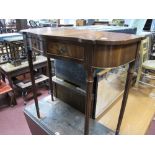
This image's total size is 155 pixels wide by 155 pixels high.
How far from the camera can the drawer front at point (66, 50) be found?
723 millimetres

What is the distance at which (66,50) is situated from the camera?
0.77m

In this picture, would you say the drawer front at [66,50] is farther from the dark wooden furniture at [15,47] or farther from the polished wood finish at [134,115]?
the dark wooden furniture at [15,47]

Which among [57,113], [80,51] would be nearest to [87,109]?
[80,51]

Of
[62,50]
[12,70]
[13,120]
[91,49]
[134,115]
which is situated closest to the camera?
[91,49]

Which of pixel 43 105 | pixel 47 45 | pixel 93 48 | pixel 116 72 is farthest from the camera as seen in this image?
pixel 116 72

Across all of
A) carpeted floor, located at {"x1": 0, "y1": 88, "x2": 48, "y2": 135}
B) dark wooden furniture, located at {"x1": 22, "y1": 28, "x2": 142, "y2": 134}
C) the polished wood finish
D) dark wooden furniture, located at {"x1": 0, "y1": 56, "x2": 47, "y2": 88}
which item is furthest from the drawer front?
dark wooden furniture, located at {"x1": 0, "y1": 56, "x2": 47, "y2": 88}

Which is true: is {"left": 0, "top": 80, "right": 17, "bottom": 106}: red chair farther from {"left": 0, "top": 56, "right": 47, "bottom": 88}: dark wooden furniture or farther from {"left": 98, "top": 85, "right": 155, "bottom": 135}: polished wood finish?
{"left": 98, "top": 85, "right": 155, "bottom": 135}: polished wood finish

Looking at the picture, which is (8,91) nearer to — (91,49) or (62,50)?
(62,50)

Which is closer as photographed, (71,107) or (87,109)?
(87,109)

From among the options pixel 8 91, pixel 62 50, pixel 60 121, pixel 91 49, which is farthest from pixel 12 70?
pixel 91 49

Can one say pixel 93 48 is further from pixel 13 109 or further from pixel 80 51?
pixel 13 109
